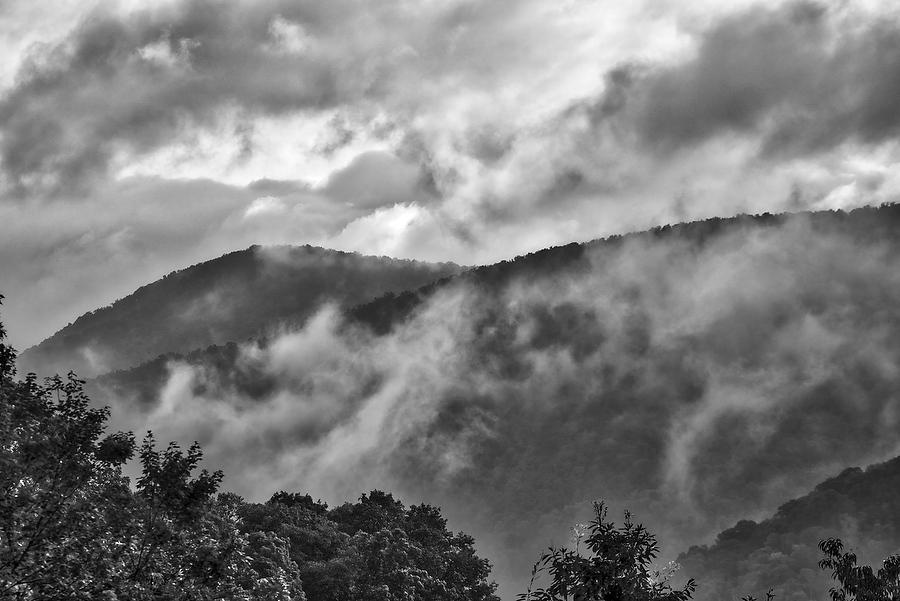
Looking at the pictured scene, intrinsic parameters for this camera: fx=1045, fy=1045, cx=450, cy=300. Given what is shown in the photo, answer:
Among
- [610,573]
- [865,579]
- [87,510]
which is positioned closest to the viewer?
[610,573]

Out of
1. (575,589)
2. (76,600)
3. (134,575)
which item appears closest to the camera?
(575,589)

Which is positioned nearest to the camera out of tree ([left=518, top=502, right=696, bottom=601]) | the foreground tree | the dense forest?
tree ([left=518, top=502, right=696, bottom=601])

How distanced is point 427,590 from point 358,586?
5.74m

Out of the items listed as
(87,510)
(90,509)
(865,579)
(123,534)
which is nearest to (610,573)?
(865,579)

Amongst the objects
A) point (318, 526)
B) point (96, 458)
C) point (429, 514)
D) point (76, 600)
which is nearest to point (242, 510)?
point (318, 526)

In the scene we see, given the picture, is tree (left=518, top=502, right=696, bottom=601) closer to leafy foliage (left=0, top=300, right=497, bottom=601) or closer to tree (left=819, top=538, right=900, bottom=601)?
tree (left=819, top=538, right=900, bottom=601)

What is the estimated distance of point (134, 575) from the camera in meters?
30.2

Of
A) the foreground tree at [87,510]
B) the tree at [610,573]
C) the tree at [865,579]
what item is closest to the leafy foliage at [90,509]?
the foreground tree at [87,510]

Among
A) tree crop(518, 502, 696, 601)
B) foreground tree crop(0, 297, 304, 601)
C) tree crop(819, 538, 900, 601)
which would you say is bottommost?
tree crop(518, 502, 696, 601)

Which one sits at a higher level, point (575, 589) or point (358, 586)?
point (358, 586)

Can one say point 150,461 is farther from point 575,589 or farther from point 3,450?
point 575,589

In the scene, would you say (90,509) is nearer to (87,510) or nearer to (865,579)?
(87,510)

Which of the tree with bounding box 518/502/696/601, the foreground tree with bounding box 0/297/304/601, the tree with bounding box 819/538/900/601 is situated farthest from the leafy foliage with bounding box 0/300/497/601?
the tree with bounding box 819/538/900/601

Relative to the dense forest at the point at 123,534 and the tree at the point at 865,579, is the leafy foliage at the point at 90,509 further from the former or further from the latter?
the tree at the point at 865,579
